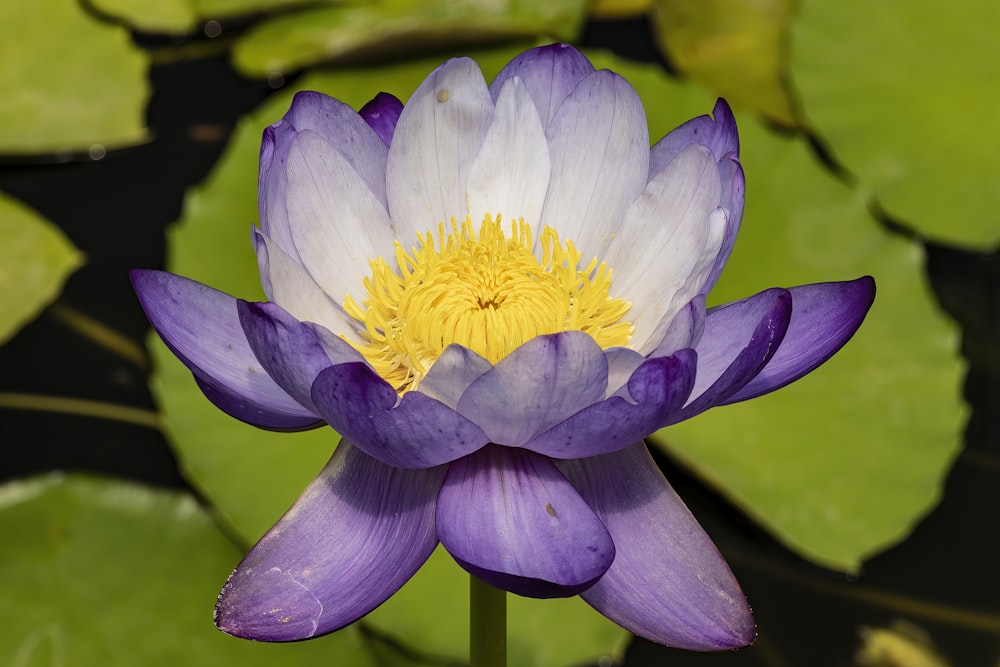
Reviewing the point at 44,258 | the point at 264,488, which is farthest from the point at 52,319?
the point at 264,488

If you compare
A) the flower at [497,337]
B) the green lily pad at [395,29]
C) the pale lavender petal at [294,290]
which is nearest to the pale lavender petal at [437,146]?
the flower at [497,337]

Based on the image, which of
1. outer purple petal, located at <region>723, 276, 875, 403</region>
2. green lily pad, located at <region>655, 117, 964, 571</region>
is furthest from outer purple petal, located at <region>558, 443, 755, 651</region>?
green lily pad, located at <region>655, 117, 964, 571</region>

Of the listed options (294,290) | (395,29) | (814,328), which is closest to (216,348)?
(294,290)

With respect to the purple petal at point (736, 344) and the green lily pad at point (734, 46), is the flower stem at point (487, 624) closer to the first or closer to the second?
the purple petal at point (736, 344)

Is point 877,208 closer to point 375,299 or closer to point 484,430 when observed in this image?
point 375,299

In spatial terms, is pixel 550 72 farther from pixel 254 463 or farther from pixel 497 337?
pixel 254 463

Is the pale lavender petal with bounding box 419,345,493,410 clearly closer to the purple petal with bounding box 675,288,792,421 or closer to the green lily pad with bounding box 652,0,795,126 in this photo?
the purple petal with bounding box 675,288,792,421
